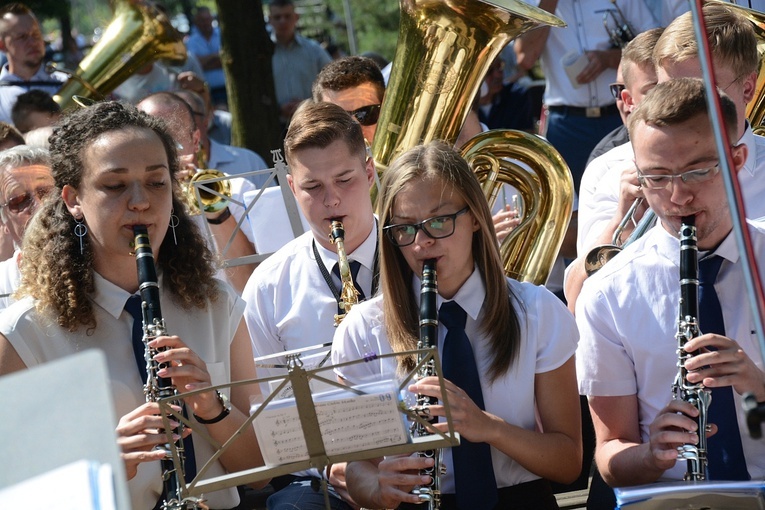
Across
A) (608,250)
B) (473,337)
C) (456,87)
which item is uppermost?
(456,87)

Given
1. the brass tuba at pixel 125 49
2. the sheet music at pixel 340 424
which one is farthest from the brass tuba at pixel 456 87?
the brass tuba at pixel 125 49

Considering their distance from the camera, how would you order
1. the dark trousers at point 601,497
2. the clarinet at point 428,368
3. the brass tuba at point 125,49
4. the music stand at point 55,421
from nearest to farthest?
the music stand at point 55,421
the clarinet at point 428,368
the dark trousers at point 601,497
the brass tuba at point 125,49

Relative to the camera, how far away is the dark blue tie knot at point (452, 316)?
2824 millimetres

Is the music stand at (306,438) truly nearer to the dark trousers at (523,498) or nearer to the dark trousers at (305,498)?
the dark trousers at (523,498)

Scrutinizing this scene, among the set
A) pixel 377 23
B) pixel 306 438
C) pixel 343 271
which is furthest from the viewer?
pixel 377 23

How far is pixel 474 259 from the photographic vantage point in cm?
294

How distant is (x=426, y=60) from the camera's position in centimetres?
421

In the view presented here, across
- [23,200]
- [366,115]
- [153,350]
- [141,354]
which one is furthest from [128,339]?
[366,115]

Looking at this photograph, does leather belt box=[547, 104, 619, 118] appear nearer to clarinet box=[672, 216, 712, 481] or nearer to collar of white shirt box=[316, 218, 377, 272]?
collar of white shirt box=[316, 218, 377, 272]

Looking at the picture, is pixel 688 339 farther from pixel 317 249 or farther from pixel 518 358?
pixel 317 249

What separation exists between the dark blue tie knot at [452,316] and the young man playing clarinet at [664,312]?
1.09ft

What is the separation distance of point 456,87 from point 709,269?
174 cm

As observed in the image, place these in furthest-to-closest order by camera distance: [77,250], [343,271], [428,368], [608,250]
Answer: [343,271]
[608,250]
[77,250]
[428,368]

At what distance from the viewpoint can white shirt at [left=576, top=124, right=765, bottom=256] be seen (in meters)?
3.40
